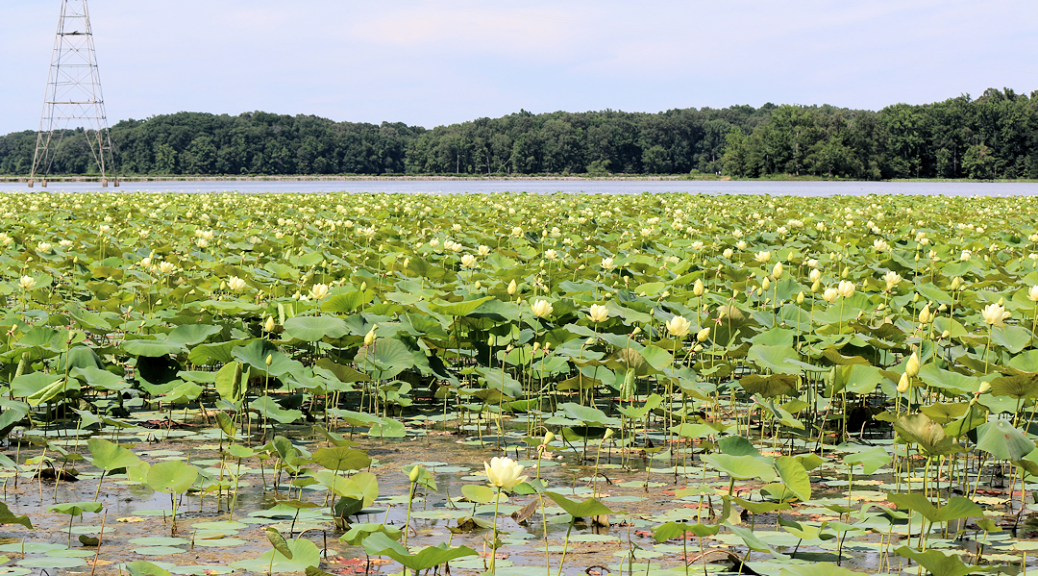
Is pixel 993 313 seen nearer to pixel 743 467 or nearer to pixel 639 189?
pixel 743 467

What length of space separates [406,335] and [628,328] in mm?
1350

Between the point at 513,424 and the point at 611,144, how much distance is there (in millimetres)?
104009

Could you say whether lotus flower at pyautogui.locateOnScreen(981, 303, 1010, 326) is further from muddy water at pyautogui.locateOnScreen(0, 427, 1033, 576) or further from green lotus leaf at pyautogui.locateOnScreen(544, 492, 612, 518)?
green lotus leaf at pyautogui.locateOnScreen(544, 492, 612, 518)

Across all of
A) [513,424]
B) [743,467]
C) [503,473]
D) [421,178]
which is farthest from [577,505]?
[421,178]

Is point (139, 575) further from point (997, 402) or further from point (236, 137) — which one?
point (236, 137)

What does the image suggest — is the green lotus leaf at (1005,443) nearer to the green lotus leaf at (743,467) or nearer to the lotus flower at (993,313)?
the green lotus leaf at (743,467)

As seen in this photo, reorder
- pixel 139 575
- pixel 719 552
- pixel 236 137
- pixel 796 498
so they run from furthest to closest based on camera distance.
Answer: pixel 236 137, pixel 796 498, pixel 719 552, pixel 139 575

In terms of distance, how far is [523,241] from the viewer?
28.0 ft

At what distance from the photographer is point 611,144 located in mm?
105438

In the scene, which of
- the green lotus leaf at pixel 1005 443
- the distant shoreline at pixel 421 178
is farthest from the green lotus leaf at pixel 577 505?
the distant shoreline at pixel 421 178

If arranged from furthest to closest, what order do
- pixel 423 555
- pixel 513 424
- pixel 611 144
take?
pixel 611 144 → pixel 513 424 → pixel 423 555

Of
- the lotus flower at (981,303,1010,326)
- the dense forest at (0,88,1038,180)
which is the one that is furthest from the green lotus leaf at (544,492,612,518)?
the dense forest at (0,88,1038,180)

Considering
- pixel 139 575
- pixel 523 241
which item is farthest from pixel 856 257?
pixel 139 575

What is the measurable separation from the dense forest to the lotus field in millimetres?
72431
